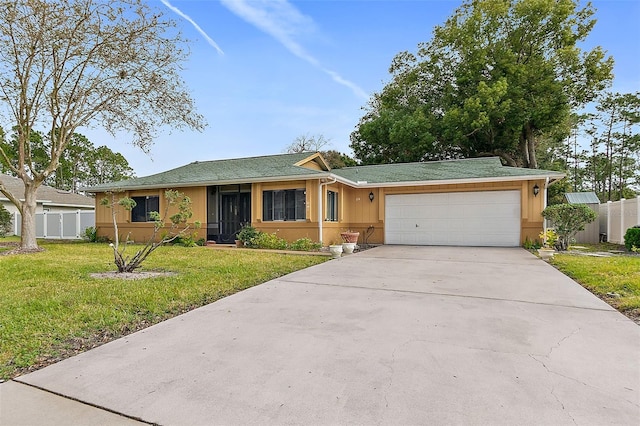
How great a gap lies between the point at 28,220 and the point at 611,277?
15294 millimetres

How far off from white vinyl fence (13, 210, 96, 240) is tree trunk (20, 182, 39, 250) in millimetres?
5526

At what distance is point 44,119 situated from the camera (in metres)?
11.4

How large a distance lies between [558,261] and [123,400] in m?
8.84

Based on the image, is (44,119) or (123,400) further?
(44,119)

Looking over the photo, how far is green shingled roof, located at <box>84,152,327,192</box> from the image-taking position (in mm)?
Answer: 11680

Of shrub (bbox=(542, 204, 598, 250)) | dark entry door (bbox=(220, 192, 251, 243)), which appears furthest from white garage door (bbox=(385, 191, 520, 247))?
dark entry door (bbox=(220, 192, 251, 243))

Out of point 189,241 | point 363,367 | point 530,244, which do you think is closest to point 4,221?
point 189,241

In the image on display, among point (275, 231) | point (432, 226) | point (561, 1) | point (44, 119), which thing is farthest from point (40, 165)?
point (561, 1)

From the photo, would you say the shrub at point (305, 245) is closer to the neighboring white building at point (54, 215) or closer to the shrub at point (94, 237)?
the shrub at point (94, 237)

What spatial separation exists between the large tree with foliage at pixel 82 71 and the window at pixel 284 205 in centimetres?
448

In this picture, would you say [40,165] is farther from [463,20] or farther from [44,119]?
[463,20]

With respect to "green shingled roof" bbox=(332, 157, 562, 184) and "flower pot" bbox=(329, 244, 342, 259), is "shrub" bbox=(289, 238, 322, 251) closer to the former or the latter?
"flower pot" bbox=(329, 244, 342, 259)

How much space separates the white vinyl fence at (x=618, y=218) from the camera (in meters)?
10.8

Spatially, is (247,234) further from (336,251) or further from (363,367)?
(363,367)
